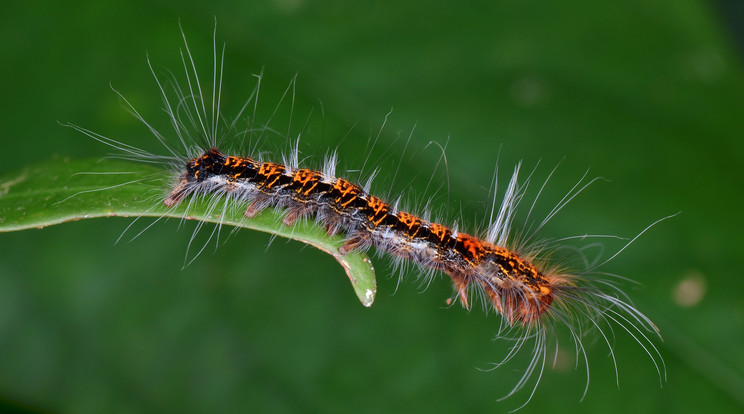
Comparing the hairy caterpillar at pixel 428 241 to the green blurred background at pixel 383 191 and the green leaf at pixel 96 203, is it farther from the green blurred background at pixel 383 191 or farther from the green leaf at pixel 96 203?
the green leaf at pixel 96 203

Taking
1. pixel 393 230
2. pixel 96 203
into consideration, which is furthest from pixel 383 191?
pixel 96 203

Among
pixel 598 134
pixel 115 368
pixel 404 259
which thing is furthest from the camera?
pixel 598 134

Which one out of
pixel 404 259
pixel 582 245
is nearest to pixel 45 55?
pixel 404 259

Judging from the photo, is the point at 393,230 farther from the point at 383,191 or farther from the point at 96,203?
the point at 96,203

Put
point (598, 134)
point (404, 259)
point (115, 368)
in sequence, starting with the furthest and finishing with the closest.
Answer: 1. point (598, 134)
2. point (404, 259)
3. point (115, 368)

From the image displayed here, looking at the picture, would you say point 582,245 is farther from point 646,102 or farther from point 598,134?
point 646,102

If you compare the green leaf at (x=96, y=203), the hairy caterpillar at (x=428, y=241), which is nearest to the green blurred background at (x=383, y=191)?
the hairy caterpillar at (x=428, y=241)
